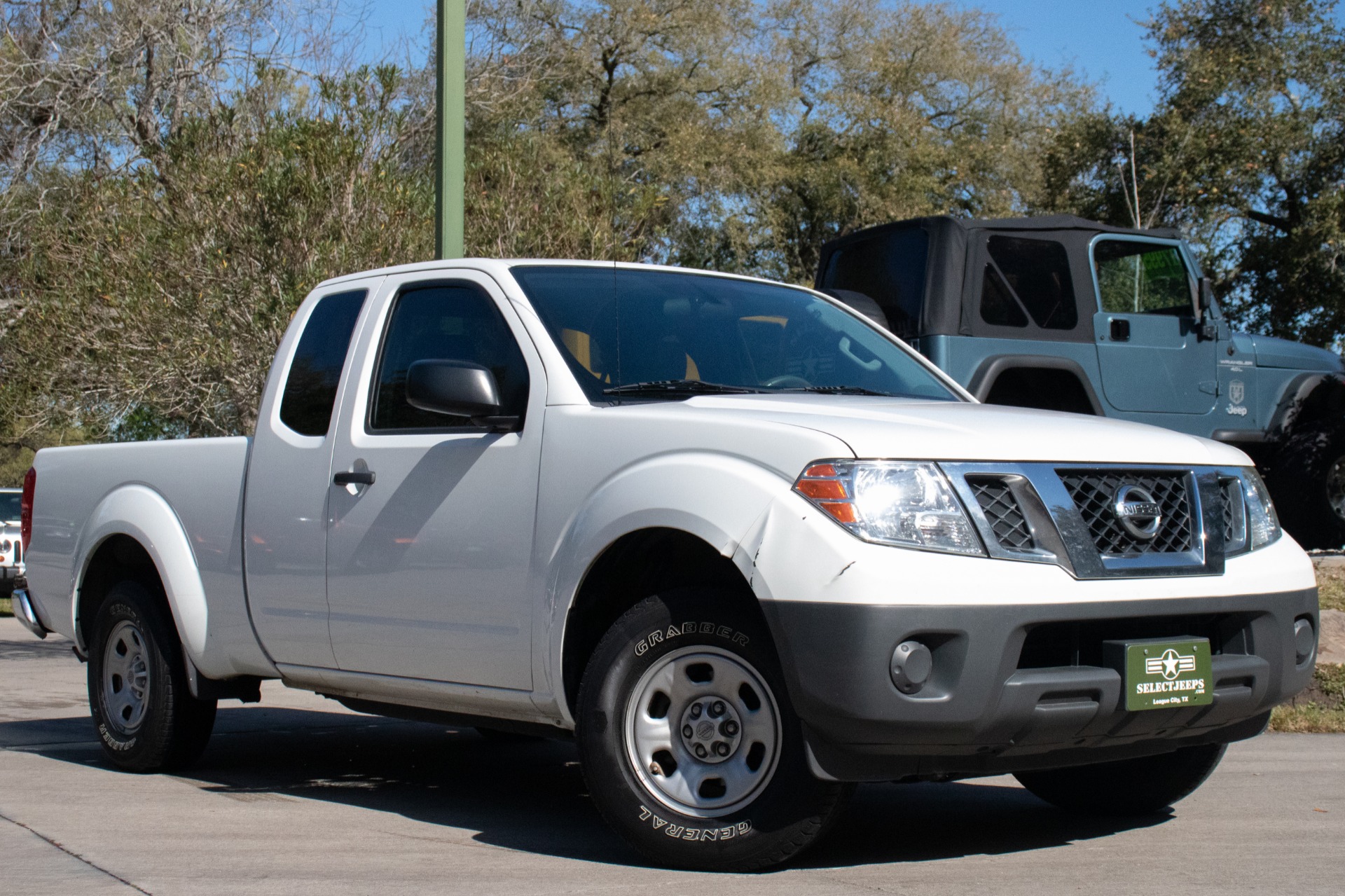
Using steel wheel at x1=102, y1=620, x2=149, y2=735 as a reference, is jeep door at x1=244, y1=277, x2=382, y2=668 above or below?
above

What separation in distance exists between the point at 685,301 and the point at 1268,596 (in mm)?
2210

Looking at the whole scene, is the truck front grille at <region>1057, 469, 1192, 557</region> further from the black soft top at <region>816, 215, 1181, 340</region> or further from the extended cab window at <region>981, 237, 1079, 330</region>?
the extended cab window at <region>981, 237, 1079, 330</region>

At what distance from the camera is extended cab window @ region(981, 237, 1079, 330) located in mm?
10703

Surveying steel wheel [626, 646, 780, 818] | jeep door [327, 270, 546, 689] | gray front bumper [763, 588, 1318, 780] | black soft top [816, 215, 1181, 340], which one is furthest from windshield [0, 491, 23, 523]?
gray front bumper [763, 588, 1318, 780]

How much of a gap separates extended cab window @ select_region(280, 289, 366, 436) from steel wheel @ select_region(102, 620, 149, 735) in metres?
1.36

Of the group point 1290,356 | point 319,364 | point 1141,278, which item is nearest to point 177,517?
point 319,364

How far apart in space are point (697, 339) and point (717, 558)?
108cm

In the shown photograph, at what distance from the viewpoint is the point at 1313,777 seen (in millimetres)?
6531

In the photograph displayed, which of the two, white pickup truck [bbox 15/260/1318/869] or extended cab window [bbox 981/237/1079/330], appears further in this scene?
extended cab window [bbox 981/237/1079/330]

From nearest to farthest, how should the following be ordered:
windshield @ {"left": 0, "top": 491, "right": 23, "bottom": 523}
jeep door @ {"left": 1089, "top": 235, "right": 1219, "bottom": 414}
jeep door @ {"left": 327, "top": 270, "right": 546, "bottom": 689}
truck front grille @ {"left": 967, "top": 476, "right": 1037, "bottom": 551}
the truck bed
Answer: truck front grille @ {"left": 967, "top": 476, "right": 1037, "bottom": 551} → jeep door @ {"left": 327, "top": 270, "right": 546, "bottom": 689} → the truck bed → jeep door @ {"left": 1089, "top": 235, "right": 1219, "bottom": 414} → windshield @ {"left": 0, "top": 491, "right": 23, "bottom": 523}

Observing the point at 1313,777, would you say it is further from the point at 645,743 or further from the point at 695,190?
the point at 695,190

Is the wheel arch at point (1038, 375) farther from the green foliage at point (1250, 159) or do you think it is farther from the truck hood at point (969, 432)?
the green foliage at point (1250, 159)

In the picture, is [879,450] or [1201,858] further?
[1201,858]

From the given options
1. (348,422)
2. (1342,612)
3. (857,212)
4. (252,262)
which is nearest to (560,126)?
(857,212)
